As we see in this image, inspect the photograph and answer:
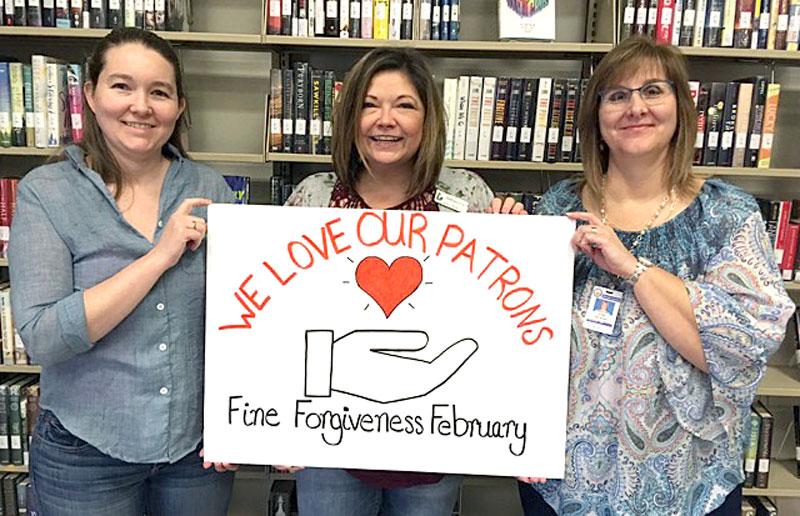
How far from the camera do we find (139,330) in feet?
4.21

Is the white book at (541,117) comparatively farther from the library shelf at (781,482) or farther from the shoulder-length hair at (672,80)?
the library shelf at (781,482)

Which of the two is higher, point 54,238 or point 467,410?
point 54,238

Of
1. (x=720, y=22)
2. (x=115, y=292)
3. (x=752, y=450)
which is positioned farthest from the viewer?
(x=752, y=450)

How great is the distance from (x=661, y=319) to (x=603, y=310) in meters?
0.12

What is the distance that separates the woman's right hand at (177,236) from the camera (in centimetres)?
123

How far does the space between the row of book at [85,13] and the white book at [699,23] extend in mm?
1924

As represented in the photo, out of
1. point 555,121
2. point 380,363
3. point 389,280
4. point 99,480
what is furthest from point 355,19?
point 99,480

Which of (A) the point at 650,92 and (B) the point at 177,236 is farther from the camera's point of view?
(A) the point at 650,92

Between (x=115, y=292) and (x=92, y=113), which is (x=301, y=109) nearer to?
(x=92, y=113)

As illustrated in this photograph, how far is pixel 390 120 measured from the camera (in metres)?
1.38

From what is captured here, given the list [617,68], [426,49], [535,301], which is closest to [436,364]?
[535,301]

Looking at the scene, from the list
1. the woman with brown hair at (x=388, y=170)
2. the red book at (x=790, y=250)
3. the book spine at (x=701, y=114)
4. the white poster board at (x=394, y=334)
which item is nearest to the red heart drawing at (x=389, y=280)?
the white poster board at (x=394, y=334)

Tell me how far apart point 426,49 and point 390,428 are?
151 centimetres

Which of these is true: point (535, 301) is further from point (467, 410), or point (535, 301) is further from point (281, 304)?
point (281, 304)
